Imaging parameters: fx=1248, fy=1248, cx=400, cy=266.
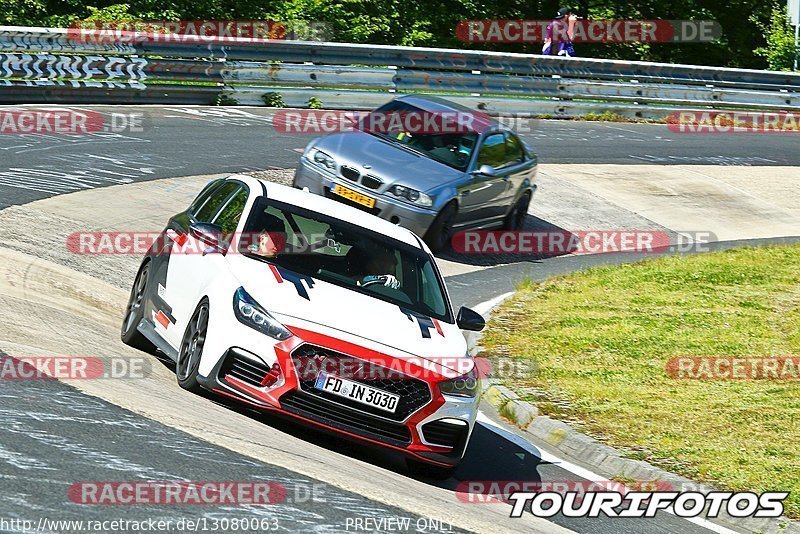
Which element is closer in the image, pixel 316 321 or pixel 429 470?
pixel 316 321

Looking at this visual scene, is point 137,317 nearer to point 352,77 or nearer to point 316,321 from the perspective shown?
point 316,321

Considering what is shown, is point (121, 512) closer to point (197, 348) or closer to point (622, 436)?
point (197, 348)

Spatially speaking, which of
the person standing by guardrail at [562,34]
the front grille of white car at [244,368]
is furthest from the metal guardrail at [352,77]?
the front grille of white car at [244,368]

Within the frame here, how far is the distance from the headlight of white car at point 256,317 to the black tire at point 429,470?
1241 millimetres

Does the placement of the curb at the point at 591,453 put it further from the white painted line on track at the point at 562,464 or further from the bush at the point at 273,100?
the bush at the point at 273,100

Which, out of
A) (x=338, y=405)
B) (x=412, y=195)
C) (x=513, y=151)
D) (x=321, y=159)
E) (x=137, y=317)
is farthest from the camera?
(x=513, y=151)

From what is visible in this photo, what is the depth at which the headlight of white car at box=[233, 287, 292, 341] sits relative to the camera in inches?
312

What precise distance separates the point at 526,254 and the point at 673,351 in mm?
5317

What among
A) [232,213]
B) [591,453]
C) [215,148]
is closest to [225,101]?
[215,148]

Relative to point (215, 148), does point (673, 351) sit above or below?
below

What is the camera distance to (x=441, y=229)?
1542 cm

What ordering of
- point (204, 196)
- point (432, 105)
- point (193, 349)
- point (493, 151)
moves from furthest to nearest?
point (432, 105) → point (493, 151) → point (204, 196) → point (193, 349)

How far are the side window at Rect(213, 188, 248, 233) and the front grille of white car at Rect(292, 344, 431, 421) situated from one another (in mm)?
1757

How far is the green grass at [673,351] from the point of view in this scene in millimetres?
9688
